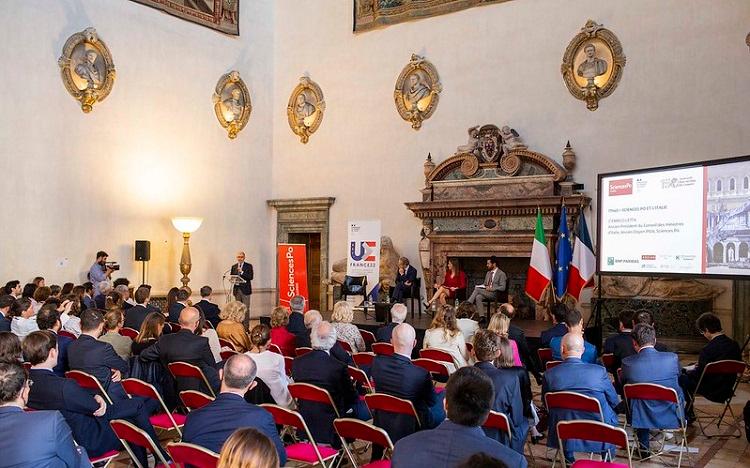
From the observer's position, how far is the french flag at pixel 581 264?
9617 millimetres

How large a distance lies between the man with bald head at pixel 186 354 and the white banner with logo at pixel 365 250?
6957mm

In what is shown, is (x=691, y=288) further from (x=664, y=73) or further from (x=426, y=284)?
(x=426, y=284)

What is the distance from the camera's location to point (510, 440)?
12.6 feet

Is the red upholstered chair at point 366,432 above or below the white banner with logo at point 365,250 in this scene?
below

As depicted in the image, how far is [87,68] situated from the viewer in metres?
11.7

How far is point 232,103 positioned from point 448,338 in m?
10.1

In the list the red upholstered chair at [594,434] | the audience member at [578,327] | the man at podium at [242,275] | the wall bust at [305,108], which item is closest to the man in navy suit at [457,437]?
the red upholstered chair at [594,434]

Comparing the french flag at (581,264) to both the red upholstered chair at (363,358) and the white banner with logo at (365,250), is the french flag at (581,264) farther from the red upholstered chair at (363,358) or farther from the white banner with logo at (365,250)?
the red upholstered chair at (363,358)

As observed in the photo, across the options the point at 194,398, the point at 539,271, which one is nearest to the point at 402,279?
the point at 539,271

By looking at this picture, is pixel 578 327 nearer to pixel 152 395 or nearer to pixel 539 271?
pixel 152 395

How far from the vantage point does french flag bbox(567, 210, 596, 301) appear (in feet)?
31.6

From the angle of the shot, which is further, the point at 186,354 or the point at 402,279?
the point at 402,279

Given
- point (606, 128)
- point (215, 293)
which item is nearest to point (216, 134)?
point (215, 293)

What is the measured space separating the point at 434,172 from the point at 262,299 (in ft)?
17.2
